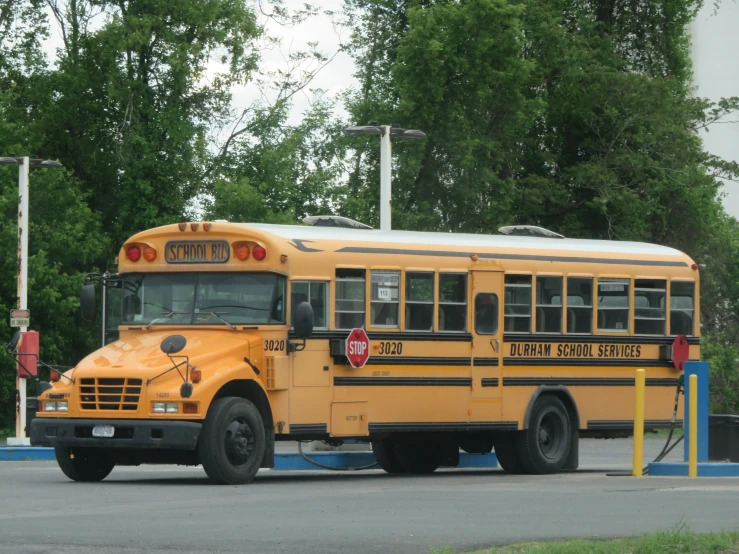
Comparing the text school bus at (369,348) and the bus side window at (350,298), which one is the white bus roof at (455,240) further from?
the bus side window at (350,298)

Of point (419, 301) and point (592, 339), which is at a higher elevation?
point (419, 301)

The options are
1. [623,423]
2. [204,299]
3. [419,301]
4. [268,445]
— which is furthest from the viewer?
[623,423]

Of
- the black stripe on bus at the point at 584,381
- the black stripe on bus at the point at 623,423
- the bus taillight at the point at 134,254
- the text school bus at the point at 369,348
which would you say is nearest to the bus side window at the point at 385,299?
the text school bus at the point at 369,348

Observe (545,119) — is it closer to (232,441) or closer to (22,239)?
(22,239)

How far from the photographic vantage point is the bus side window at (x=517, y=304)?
20.2 meters

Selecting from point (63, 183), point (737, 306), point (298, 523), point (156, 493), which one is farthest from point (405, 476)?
point (737, 306)

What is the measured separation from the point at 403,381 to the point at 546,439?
2569 millimetres

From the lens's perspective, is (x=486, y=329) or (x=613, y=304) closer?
(x=486, y=329)

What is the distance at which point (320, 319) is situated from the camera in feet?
60.1

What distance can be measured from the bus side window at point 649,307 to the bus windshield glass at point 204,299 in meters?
5.70

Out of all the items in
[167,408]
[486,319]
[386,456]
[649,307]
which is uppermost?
[649,307]

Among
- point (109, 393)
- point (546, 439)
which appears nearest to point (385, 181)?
point (546, 439)

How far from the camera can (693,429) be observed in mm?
18312

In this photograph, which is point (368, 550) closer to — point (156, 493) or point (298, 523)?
point (298, 523)
